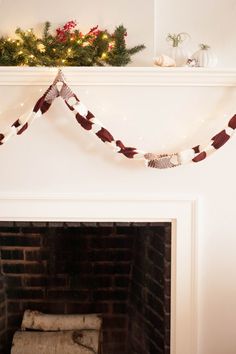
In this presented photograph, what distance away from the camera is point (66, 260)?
2.58 metres

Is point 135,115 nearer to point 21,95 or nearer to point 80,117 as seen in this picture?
point 80,117

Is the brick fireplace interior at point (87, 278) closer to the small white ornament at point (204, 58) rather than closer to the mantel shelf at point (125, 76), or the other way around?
the mantel shelf at point (125, 76)

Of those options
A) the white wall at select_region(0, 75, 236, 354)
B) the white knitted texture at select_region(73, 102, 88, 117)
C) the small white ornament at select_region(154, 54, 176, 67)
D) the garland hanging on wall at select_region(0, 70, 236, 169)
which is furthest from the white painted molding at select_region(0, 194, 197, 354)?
the small white ornament at select_region(154, 54, 176, 67)

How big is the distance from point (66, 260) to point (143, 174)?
78 centimetres

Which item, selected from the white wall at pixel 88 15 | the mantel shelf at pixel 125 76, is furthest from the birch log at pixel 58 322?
the white wall at pixel 88 15

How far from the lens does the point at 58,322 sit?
254cm

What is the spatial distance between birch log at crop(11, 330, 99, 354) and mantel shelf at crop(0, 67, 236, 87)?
4.70ft

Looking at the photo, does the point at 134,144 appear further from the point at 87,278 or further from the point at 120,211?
the point at 87,278

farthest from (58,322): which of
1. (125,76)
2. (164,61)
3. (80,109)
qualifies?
(164,61)

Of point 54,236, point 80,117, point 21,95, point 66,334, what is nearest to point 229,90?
point 80,117

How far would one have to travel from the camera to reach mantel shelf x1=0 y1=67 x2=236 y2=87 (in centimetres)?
209

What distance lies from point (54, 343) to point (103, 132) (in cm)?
127

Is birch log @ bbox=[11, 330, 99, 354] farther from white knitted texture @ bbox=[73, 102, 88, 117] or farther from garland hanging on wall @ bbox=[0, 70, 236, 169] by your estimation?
white knitted texture @ bbox=[73, 102, 88, 117]

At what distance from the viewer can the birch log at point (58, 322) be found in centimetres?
254
